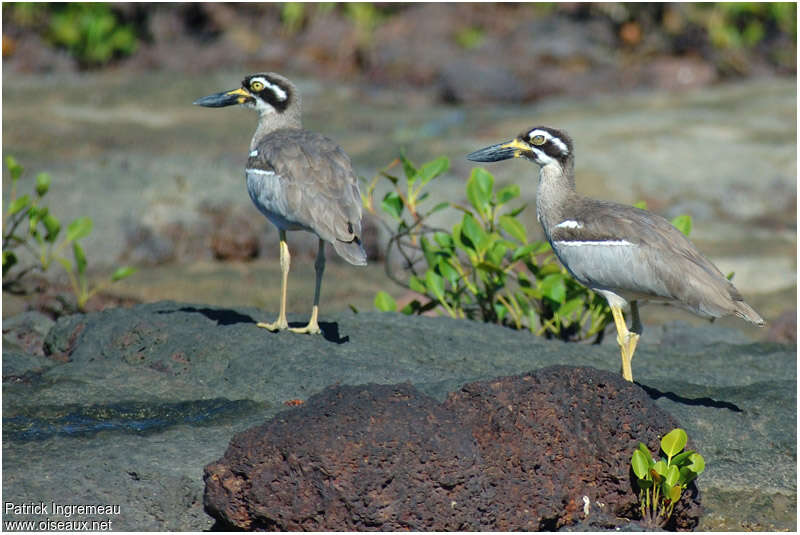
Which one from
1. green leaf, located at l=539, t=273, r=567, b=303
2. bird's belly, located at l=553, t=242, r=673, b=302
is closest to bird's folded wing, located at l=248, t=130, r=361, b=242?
bird's belly, located at l=553, t=242, r=673, b=302

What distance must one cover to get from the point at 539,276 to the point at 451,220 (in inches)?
143

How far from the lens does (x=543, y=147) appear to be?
22.9 ft

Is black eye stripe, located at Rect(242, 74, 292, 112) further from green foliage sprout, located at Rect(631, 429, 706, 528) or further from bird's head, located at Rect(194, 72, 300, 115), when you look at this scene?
green foliage sprout, located at Rect(631, 429, 706, 528)

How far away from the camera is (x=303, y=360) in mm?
6340

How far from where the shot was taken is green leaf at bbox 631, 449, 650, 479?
4.82 metres

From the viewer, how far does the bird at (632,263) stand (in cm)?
621

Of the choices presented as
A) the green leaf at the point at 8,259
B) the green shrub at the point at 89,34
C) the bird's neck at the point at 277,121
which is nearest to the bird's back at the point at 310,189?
the bird's neck at the point at 277,121

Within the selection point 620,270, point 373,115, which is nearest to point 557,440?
point 620,270

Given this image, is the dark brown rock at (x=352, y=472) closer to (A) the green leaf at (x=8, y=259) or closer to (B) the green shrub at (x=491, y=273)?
(B) the green shrub at (x=491, y=273)

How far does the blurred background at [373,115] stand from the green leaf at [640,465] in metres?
4.23

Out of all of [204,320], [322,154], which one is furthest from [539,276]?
[204,320]

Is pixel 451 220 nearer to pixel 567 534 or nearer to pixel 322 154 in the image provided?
pixel 322 154

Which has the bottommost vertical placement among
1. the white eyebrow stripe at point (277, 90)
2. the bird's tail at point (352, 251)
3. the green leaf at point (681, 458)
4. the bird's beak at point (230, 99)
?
the green leaf at point (681, 458)

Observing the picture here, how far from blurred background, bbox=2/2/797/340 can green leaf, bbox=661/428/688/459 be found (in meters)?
4.14
